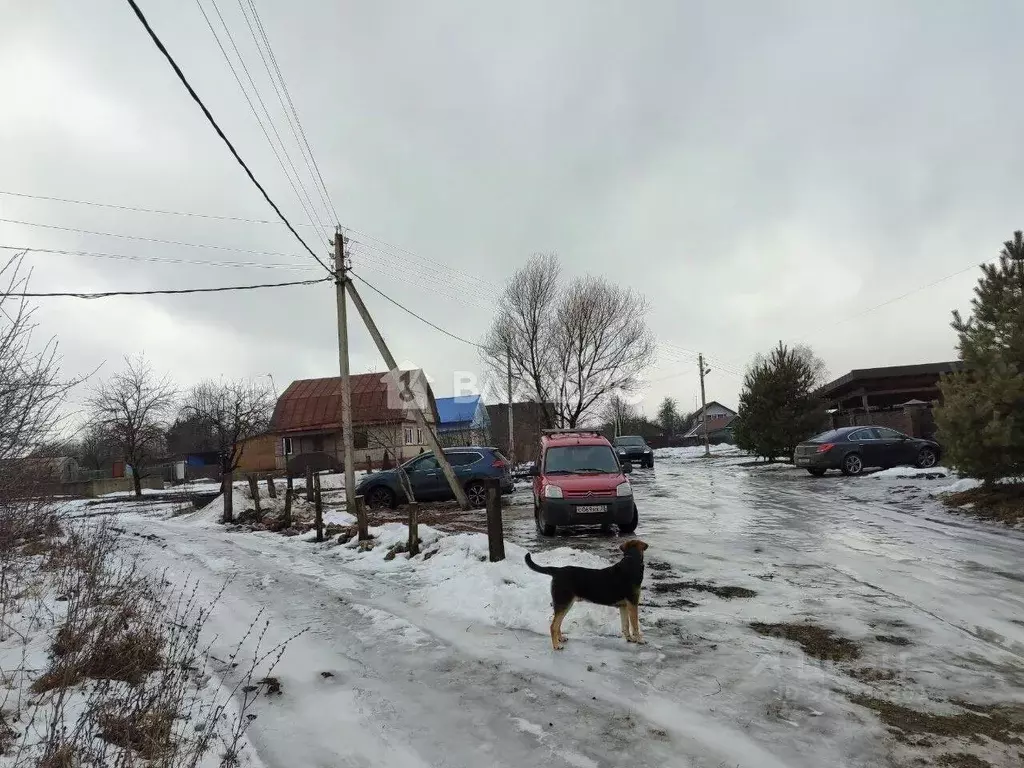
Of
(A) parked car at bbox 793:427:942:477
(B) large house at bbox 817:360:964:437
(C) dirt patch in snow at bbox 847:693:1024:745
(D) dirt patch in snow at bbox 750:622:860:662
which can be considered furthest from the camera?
(B) large house at bbox 817:360:964:437

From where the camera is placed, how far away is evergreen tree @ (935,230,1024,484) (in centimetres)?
1019

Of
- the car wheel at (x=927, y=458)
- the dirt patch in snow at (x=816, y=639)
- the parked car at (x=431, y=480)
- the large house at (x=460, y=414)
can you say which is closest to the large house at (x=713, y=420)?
the large house at (x=460, y=414)

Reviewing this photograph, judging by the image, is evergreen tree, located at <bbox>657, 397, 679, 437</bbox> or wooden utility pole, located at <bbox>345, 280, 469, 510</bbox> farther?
evergreen tree, located at <bbox>657, 397, 679, 437</bbox>

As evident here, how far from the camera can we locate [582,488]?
10586 mm

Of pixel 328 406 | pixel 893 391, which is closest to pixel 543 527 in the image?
pixel 893 391

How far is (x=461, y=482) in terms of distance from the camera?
55.6ft

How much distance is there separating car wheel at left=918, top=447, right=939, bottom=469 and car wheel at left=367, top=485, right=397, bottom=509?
1703 centimetres

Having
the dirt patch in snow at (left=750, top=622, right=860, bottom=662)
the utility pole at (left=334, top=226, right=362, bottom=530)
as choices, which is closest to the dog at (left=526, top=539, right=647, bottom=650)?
the dirt patch in snow at (left=750, top=622, right=860, bottom=662)

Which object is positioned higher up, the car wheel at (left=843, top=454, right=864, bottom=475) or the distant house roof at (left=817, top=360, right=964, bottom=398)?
the distant house roof at (left=817, top=360, right=964, bottom=398)

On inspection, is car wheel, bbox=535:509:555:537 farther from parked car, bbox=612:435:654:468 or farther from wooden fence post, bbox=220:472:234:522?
parked car, bbox=612:435:654:468

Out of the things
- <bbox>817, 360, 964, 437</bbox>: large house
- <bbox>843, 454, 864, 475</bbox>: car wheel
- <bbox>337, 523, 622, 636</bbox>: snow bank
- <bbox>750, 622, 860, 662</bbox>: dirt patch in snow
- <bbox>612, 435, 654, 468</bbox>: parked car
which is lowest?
<bbox>750, 622, 860, 662</bbox>: dirt patch in snow

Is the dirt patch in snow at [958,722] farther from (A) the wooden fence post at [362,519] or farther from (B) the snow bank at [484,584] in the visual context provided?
(A) the wooden fence post at [362,519]

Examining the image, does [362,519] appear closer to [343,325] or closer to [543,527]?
[543,527]

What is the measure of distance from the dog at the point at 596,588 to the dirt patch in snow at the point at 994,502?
8890 millimetres
